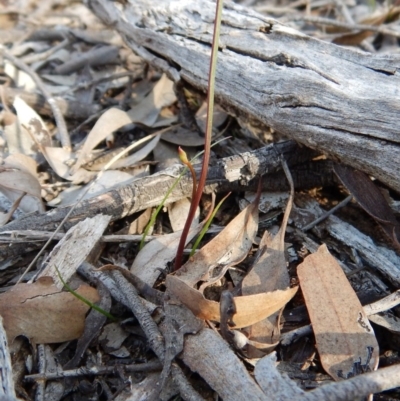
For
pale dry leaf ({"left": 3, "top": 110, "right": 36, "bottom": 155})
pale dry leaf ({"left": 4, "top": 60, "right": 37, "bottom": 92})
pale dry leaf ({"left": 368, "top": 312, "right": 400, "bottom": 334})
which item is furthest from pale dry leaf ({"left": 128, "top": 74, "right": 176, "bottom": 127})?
pale dry leaf ({"left": 368, "top": 312, "right": 400, "bottom": 334})

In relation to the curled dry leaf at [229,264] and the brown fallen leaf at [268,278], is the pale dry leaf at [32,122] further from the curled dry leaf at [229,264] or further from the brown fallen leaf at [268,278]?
the brown fallen leaf at [268,278]

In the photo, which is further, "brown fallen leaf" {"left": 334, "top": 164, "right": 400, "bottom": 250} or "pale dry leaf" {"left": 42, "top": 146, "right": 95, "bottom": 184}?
"pale dry leaf" {"left": 42, "top": 146, "right": 95, "bottom": 184}

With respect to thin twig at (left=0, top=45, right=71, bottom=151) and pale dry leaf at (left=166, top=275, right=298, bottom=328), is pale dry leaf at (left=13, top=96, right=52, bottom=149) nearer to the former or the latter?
thin twig at (left=0, top=45, right=71, bottom=151)

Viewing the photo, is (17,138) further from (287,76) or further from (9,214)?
(287,76)

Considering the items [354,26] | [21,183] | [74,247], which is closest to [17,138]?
[21,183]

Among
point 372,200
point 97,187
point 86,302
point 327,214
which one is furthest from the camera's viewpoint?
point 97,187

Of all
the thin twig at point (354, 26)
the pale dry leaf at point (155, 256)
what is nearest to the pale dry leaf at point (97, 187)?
the pale dry leaf at point (155, 256)

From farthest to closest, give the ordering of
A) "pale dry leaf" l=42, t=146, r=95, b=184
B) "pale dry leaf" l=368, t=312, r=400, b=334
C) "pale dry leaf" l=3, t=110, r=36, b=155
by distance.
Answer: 1. "pale dry leaf" l=3, t=110, r=36, b=155
2. "pale dry leaf" l=42, t=146, r=95, b=184
3. "pale dry leaf" l=368, t=312, r=400, b=334
